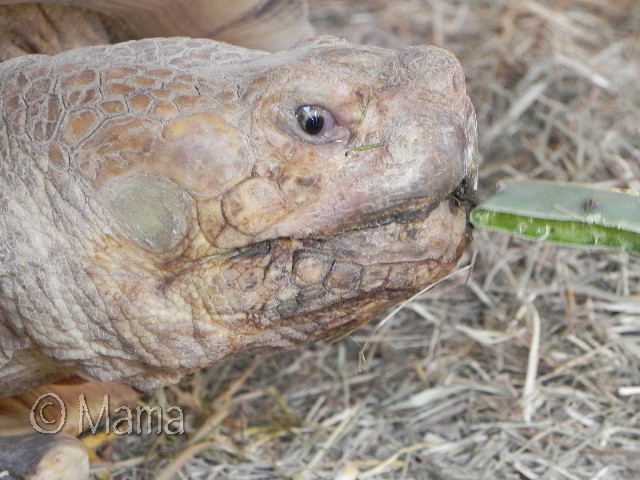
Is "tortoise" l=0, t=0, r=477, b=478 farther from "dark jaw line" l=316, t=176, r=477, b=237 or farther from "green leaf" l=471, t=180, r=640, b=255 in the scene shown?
"green leaf" l=471, t=180, r=640, b=255

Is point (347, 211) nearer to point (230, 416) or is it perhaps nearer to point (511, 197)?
point (511, 197)

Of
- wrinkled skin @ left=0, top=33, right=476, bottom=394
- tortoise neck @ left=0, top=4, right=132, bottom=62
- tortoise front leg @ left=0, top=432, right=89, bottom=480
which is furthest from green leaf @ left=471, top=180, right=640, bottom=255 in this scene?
tortoise neck @ left=0, top=4, right=132, bottom=62

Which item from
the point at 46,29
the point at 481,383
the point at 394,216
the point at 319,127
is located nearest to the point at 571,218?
the point at 394,216

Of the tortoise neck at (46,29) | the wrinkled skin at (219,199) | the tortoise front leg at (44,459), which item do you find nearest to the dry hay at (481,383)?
the wrinkled skin at (219,199)

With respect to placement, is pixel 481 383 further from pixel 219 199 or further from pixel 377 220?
pixel 219 199

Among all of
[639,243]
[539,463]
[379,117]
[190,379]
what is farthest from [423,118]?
[190,379]

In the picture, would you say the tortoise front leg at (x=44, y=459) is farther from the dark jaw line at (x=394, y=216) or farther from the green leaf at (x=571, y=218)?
the green leaf at (x=571, y=218)
